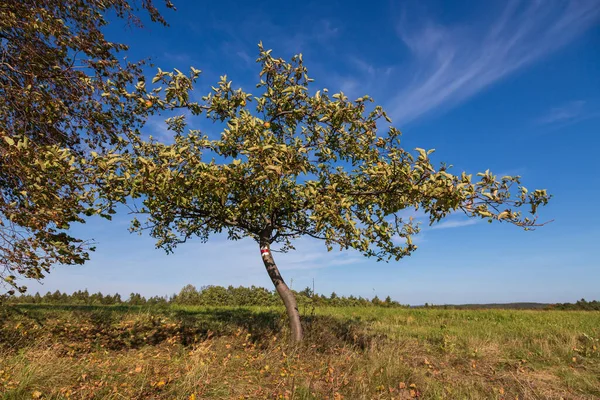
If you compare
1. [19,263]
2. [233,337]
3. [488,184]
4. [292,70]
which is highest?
[292,70]

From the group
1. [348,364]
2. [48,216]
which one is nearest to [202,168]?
[48,216]

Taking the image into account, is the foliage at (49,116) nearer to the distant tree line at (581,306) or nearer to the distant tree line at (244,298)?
the distant tree line at (244,298)

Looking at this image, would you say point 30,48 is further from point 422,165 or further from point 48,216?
point 422,165

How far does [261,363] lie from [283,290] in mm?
2374

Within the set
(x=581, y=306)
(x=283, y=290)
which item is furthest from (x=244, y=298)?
(x=581, y=306)

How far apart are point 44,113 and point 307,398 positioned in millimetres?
9828

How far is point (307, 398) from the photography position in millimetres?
6215

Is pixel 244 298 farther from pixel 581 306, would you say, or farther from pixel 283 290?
pixel 581 306

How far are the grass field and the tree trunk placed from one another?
1.93 feet

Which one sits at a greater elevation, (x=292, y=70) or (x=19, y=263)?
(x=292, y=70)

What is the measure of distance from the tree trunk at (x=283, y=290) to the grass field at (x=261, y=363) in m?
0.59

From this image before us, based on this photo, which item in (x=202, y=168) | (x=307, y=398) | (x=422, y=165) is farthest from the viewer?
(x=202, y=168)

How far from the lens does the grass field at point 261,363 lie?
6.23 meters

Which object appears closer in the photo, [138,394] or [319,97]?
[138,394]
